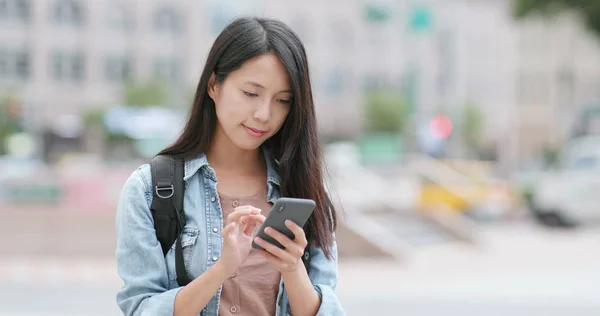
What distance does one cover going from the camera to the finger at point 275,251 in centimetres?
184

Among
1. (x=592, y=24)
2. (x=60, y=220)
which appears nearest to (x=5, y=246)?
(x=60, y=220)

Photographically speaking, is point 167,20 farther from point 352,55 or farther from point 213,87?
point 213,87

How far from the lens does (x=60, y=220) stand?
14.0m

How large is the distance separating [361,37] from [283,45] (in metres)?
43.5

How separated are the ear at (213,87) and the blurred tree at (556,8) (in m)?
27.8

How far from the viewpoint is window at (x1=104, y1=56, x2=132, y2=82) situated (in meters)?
39.6

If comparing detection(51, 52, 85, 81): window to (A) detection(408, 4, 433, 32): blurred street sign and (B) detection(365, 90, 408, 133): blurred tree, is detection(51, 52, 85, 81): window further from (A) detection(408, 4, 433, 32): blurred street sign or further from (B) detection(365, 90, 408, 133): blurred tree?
(A) detection(408, 4, 433, 32): blurred street sign

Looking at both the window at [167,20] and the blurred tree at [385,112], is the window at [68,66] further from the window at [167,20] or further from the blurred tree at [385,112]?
the blurred tree at [385,112]

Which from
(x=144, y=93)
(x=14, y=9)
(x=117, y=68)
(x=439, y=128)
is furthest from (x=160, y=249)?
(x=117, y=68)


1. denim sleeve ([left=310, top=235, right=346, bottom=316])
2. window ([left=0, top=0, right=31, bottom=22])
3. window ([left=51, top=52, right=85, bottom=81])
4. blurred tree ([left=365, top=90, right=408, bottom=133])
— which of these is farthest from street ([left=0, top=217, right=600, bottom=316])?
blurred tree ([left=365, top=90, right=408, bottom=133])

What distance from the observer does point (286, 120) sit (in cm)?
212

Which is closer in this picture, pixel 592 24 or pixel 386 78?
pixel 592 24

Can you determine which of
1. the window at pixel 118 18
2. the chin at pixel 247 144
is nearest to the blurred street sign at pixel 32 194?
the chin at pixel 247 144

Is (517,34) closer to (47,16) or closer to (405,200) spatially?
(47,16)
